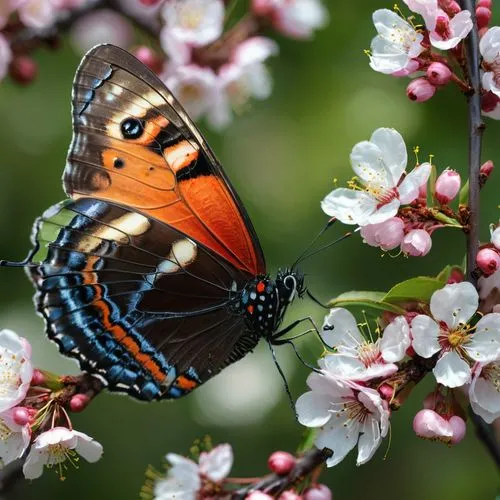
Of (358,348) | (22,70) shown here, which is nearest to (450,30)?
(358,348)

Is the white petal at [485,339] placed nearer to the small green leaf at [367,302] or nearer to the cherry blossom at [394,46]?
the small green leaf at [367,302]

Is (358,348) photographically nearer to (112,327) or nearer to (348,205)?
(348,205)

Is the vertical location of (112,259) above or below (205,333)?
above

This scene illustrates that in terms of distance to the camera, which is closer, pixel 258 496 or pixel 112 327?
pixel 258 496

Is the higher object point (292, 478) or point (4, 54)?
point (4, 54)

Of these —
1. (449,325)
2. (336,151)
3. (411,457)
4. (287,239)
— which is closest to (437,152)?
(336,151)

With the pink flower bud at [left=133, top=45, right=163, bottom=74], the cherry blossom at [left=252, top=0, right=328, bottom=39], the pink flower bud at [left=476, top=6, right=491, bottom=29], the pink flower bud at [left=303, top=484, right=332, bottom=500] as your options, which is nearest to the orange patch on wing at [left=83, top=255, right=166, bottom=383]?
the pink flower bud at [left=303, top=484, right=332, bottom=500]

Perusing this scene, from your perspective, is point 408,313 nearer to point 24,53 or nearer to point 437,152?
point 437,152
